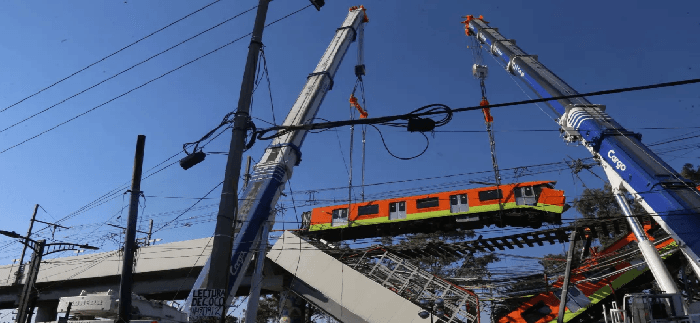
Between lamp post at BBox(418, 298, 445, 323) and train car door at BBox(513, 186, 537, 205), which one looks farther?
train car door at BBox(513, 186, 537, 205)

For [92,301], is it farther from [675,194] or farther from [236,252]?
[675,194]

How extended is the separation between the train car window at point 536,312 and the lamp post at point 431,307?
3.45 m

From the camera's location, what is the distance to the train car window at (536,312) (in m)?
16.6

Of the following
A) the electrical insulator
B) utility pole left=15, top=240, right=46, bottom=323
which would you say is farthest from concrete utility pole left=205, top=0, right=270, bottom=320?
the electrical insulator

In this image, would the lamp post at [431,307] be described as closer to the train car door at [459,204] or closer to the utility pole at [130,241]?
the utility pole at [130,241]

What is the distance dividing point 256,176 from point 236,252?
308cm

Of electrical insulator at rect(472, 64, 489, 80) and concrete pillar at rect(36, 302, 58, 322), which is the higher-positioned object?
electrical insulator at rect(472, 64, 489, 80)

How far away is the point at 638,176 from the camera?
13773 mm

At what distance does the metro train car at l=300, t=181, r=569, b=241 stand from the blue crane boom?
6091 millimetres

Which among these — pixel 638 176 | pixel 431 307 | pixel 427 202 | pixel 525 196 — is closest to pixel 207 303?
pixel 431 307

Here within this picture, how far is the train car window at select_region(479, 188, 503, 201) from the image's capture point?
24.6 metres

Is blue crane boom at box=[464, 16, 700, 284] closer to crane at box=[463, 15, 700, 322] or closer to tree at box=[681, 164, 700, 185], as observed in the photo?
crane at box=[463, 15, 700, 322]

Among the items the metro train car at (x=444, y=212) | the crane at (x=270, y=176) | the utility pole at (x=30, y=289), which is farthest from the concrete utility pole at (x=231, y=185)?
the metro train car at (x=444, y=212)

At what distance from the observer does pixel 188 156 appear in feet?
32.7
